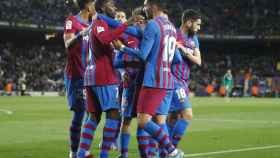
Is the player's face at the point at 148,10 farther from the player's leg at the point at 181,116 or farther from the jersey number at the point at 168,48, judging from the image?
the player's leg at the point at 181,116

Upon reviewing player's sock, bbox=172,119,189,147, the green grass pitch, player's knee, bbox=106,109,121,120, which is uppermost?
player's knee, bbox=106,109,121,120

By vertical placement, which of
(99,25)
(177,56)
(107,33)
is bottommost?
(177,56)

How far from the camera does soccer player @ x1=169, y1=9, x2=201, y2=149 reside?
10.3 m

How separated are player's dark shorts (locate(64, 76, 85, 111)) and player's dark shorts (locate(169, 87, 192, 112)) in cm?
142

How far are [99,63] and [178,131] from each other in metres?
1.90

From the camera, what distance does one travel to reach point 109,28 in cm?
915

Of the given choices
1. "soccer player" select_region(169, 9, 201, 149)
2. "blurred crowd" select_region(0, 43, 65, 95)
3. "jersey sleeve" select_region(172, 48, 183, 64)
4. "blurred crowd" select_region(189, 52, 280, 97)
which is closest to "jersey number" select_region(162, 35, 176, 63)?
"jersey sleeve" select_region(172, 48, 183, 64)

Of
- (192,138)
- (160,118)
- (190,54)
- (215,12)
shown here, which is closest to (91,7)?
(190,54)

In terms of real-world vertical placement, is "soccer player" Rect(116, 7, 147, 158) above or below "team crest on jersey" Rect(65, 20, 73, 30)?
below

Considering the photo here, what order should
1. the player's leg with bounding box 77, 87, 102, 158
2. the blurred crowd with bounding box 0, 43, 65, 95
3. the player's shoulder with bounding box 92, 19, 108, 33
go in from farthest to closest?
the blurred crowd with bounding box 0, 43, 65, 95 < the player's leg with bounding box 77, 87, 102, 158 < the player's shoulder with bounding box 92, 19, 108, 33

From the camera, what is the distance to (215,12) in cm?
6069

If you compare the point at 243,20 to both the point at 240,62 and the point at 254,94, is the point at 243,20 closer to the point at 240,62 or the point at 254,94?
the point at 240,62

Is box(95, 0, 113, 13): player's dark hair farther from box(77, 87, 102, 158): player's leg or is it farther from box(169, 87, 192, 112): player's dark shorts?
box(169, 87, 192, 112): player's dark shorts

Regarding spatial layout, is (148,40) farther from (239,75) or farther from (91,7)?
(239,75)
